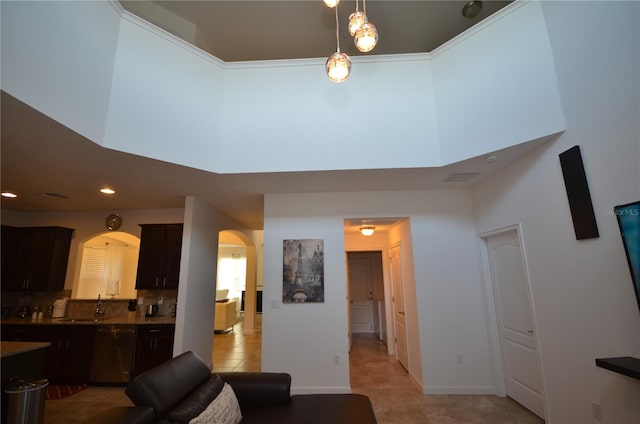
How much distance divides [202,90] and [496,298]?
467cm

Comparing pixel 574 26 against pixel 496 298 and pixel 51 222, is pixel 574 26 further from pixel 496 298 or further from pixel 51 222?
pixel 51 222

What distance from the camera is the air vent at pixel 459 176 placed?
3.57 metres

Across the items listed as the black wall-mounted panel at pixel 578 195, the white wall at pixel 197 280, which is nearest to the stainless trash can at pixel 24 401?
the white wall at pixel 197 280

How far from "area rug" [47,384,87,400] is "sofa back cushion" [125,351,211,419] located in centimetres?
316

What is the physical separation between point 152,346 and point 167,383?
2.85m

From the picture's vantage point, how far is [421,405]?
3400mm

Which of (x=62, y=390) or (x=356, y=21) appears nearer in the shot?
(x=356, y=21)

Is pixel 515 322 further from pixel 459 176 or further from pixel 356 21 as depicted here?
pixel 356 21

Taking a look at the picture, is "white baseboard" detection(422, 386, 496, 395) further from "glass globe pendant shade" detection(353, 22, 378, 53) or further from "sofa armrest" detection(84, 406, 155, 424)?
"glass globe pendant shade" detection(353, 22, 378, 53)

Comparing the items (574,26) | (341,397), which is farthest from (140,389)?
(574,26)

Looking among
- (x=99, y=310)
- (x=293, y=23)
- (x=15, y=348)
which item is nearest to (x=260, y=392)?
(x=15, y=348)

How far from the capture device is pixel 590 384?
7.88ft

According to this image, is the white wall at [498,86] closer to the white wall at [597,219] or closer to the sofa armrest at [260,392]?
the white wall at [597,219]

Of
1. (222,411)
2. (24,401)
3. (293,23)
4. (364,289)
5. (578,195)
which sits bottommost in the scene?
(24,401)
